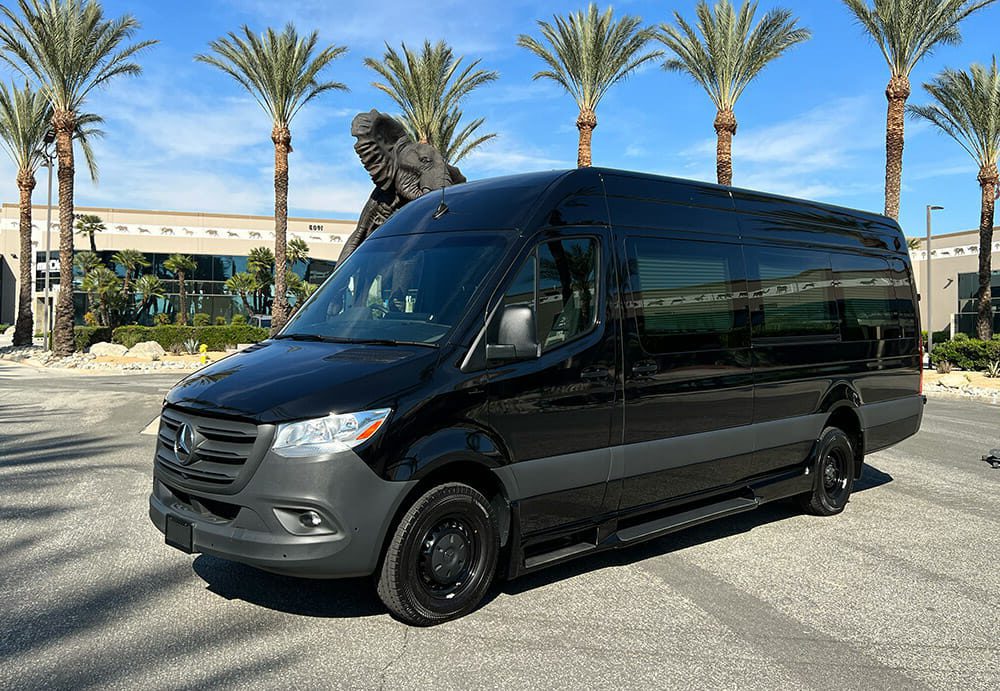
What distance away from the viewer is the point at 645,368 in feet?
17.3

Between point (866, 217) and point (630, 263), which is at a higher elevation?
point (866, 217)

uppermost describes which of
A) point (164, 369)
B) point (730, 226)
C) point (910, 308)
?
point (730, 226)

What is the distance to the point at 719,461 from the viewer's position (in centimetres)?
585

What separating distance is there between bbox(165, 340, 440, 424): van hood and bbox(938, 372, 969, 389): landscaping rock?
20.6m

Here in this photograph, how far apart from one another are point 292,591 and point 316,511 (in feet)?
3.70

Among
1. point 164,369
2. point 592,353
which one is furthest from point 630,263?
point 164,369

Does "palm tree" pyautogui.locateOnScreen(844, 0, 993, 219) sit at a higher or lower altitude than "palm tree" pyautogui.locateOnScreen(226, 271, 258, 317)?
higher

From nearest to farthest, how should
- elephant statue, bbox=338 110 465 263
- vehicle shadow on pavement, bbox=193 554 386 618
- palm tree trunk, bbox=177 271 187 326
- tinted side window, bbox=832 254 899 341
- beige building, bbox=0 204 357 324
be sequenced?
vehicle shadow on pavement, bbox=193 554 386 618
tinted side window, bbox=832 254 899 341
elephant statue, bbox=338 110 465 263
palm tree trunk, bbox=177 271 187 326
beige building, bbox=0 204 357 324

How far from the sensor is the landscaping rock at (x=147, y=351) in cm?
3048

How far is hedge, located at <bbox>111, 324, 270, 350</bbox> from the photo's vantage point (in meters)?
34.1

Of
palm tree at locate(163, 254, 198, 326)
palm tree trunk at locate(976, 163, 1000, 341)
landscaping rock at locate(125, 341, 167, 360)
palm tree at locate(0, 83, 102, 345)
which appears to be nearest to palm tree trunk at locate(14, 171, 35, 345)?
palm tree at locate(0, 83, 102, 345)

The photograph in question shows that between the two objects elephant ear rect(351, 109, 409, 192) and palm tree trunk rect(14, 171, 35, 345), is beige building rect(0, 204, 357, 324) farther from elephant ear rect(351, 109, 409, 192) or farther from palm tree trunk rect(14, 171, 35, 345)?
elephant ear rect(351, 109, 409, 192)

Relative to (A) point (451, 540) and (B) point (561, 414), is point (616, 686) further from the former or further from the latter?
(B) point (561, 414)

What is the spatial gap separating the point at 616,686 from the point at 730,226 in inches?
147
